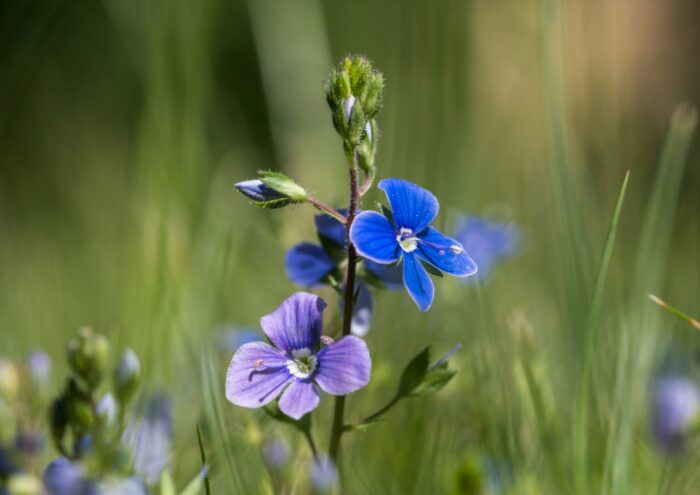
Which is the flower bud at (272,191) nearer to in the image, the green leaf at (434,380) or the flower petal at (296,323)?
the flower petal at (296,323)

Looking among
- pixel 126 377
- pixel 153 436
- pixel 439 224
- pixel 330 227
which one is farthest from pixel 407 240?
pixel 439 224

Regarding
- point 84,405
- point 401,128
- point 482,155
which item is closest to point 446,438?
point 84,405

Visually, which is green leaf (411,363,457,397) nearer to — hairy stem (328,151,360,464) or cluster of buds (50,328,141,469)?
hairy stem (328,151,360,464)

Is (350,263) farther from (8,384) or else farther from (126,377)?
(8,384)

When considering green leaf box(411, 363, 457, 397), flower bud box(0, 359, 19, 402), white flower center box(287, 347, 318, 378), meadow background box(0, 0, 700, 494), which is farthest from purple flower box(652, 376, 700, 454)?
flower bud box(0, 359, 19, 402)

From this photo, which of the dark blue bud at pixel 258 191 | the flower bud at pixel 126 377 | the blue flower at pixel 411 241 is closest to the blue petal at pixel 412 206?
the blue flower at pixel 411 241
